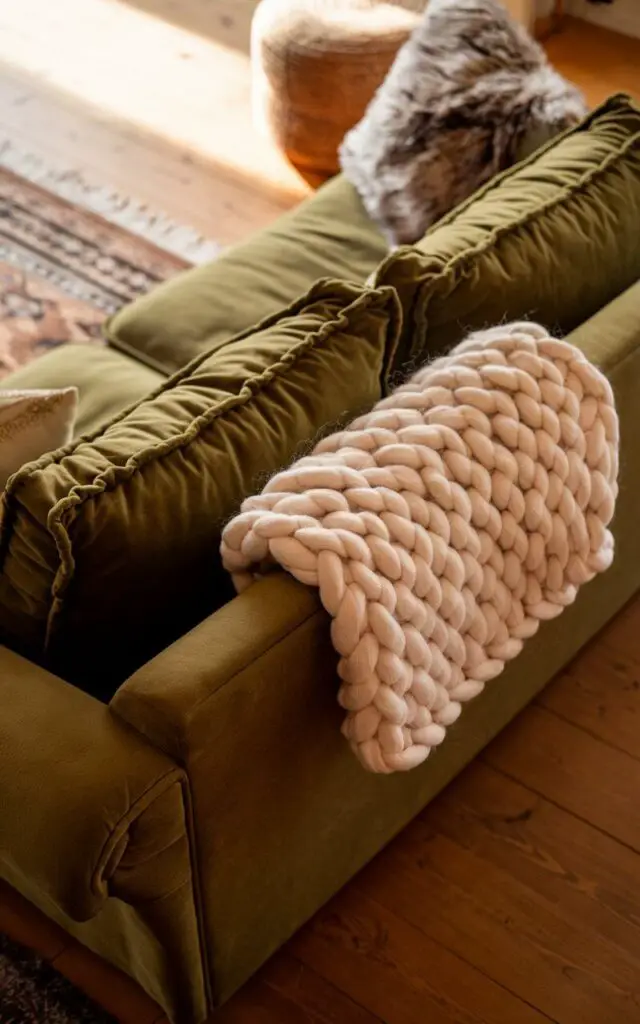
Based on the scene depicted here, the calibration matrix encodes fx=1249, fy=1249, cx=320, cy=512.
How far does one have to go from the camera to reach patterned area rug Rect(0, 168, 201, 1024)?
2.69m

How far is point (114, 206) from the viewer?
9.89 ft

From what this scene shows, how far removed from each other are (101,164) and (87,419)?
1457 millimetres

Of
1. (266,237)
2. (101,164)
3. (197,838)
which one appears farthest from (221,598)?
(101,164)

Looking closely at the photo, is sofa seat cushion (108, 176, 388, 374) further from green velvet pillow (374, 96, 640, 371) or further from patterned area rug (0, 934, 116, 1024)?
patterned area rug (0, 934, 116, 1024)

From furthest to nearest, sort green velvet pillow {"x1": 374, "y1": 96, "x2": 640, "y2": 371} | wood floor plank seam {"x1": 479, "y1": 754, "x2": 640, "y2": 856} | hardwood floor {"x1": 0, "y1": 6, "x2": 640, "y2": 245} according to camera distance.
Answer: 1. hardwood floor {"x1": 0, "y1": 6, "x2": 640, "y2": 245}
2. wood floor plank seam {"x1": 479, "y1": 754, "x2": 640, "y2": 856}
3. green velvet pillow {"x1": 374, "y1": 96, "x2": 640, "y2": 371}

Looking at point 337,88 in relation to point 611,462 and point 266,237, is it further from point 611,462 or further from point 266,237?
point 611,462

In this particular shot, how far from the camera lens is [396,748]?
126 centimetres

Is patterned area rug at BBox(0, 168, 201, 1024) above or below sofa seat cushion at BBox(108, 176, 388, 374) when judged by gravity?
below

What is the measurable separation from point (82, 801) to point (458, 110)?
135 centimetres

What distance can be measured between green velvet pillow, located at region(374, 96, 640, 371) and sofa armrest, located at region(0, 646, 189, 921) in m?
0.63

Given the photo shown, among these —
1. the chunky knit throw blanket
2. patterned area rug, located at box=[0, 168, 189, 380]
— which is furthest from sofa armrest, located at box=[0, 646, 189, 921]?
patterned area rug, located at box=[0, 168, 189, 380]

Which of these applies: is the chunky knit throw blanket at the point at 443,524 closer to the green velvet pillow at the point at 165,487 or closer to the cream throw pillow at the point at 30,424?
the green velvet pillow at the point at 165,487

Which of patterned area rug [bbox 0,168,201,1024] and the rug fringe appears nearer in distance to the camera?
patterned area rug [bbox 0,168,201,1024]

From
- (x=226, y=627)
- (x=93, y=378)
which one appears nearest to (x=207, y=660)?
(x=226, y=627)
